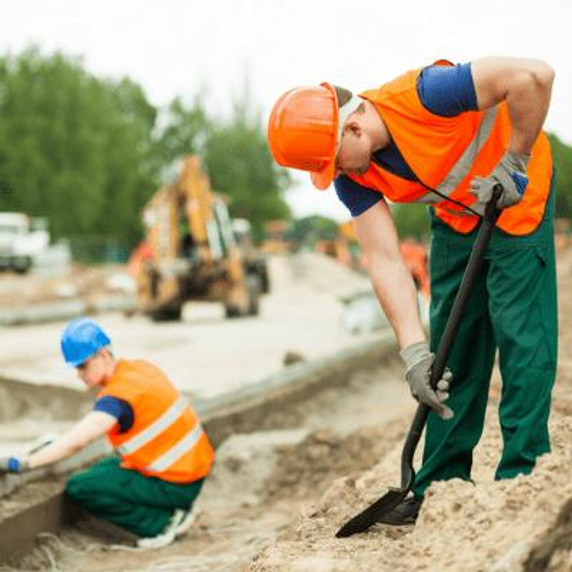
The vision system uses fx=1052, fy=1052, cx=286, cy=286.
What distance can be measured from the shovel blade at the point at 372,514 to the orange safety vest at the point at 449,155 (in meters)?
0.91

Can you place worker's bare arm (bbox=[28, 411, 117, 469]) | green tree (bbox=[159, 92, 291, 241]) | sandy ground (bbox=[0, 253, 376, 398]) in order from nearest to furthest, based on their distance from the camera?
worker's bare arm (bbox=[28, 411, 117, 469]), sandy ground (bbox=[0, 253, 376, 398]), green tree (bbox=[159, 92, 291, 241])

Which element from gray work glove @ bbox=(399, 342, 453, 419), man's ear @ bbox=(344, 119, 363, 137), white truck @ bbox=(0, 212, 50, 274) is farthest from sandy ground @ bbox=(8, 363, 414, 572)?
white truck @ bbox=(0, 212, 50, 274)

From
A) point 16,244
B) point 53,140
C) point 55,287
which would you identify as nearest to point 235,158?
point 53,140

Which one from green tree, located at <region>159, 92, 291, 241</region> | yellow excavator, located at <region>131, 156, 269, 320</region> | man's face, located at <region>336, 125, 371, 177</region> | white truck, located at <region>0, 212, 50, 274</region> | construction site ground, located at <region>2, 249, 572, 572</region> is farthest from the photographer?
green tree, located at <region>159, 92, 291, 241</region>

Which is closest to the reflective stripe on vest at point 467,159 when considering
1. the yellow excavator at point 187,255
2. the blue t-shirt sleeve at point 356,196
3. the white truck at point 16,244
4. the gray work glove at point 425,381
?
the blue t-shirt sleeve at point 356,196

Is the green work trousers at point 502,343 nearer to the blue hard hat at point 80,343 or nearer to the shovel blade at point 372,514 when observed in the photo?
the shovel blade at point 372,514

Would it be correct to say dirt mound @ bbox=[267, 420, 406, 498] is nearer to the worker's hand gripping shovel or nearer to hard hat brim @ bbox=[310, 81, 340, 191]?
the worker's hand gripping shovel

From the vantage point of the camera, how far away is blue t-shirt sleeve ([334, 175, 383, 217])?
3.53 metres

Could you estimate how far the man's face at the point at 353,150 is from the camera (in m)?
3.29

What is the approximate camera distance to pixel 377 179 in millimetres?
3441

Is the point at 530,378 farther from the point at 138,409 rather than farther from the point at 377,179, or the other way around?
the point at 138,409

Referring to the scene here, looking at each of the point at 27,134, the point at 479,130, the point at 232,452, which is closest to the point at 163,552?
the point at 232,452

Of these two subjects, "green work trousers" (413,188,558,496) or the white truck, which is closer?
"green work trousers" (413,188,558,496)

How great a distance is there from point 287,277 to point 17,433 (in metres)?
29.7
